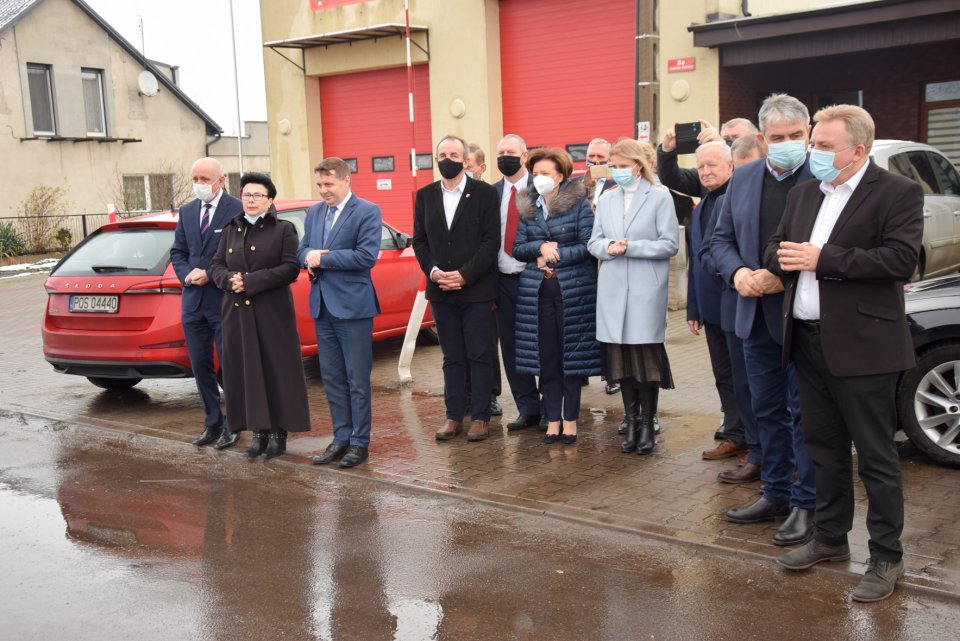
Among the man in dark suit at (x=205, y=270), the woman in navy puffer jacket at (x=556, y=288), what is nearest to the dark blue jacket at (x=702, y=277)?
the woman in navy puffer jacket at (x=556, y=288)

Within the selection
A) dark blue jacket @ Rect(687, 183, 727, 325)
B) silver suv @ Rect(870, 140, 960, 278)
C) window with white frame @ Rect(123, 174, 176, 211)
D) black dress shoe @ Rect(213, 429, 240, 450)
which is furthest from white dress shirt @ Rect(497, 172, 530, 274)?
window with white frame @ Rect(123, 174, 176, 211)

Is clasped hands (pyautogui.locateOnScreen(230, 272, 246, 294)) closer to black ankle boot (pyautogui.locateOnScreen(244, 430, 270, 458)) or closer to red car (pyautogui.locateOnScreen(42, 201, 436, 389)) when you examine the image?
black ankle boot (pyautogui.locateOnScreen(244, 430, 270, 458))

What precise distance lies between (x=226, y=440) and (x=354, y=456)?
4.03ft

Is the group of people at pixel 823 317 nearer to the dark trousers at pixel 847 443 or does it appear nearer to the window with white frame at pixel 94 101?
the dark trousers at pixel 847 443

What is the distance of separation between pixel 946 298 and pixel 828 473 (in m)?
2.18

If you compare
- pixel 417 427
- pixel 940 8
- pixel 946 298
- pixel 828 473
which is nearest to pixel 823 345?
pixel 828 473

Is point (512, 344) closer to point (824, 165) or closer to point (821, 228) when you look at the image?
point (821, 228)

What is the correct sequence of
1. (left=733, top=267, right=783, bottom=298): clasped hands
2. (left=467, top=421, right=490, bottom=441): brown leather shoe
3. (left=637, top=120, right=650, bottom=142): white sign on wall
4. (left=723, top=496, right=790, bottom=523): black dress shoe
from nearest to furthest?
(left=733, top=267, right=783, bottom=298): clasped hands, (left=723, top=496, right=790, bottom=523): black dress shoe, (left=467, top=421, right=490, bottom=441): brown leather shoe, (left=637, top=120, right=650, bottom=142): white sign on wall

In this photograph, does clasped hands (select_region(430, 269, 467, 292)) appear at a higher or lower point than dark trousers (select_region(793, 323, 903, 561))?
higher

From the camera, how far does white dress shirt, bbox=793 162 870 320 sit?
14.3 feet

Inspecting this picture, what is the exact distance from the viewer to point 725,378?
21.6 feet

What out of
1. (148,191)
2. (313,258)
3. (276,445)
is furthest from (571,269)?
(148,191)

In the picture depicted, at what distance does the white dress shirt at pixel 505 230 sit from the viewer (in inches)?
286

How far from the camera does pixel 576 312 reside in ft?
22.7
